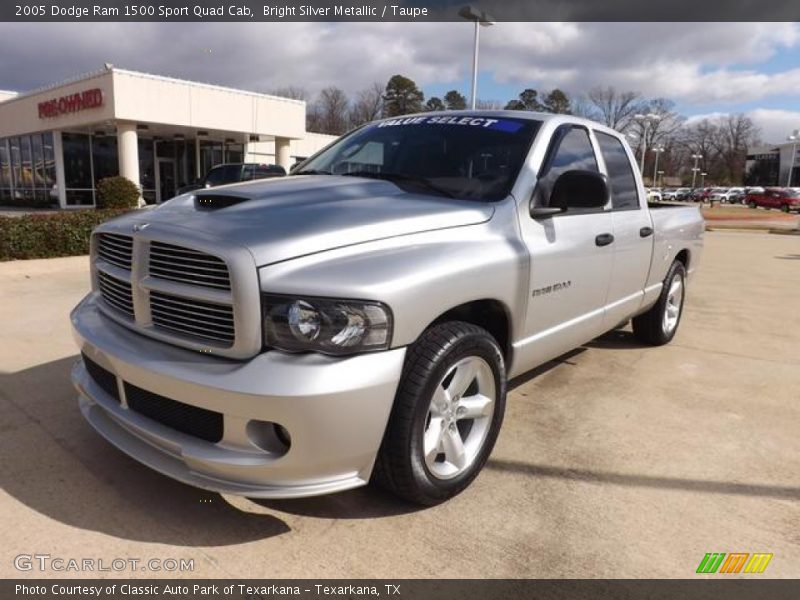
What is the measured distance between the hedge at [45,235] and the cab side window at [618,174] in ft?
24.3

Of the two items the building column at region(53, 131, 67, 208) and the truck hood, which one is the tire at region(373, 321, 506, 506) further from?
the building column at region(53, 131, 67, 208)

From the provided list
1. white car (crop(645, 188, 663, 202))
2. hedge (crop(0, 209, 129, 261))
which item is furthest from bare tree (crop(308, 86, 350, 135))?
hedge (crop(0, 209, 129, 261))

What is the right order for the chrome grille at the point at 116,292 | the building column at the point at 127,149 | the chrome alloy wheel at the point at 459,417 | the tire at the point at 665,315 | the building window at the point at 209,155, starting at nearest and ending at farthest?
the chrome alloy wheel at the point at 459,417 → the chrome grille at the point at 116,292 → the tire at the point at 665,315 → the building column at the point at 127,149 → the building window at the point at 209,155

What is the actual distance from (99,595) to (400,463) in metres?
1.23

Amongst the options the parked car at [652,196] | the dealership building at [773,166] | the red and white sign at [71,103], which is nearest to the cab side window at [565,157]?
the parked car at [652,196]

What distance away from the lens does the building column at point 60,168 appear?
2577 centimetres

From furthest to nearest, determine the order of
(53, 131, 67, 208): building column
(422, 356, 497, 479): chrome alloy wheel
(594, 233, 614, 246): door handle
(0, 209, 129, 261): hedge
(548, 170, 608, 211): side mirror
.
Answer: (53, 131, 67, 208): building column, (0, 209, 129, 261): hedge, (594, 233, 614, 246): door handle, (548, 170, 608, 211): side mirror, (422, 356, 497, 479): chrome alloy wheel

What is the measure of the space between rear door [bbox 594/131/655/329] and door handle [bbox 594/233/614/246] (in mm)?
99

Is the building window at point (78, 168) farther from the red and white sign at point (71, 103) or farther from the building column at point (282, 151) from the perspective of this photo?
the building column at point (282, 151)

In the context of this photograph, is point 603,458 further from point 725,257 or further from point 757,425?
point 725,257

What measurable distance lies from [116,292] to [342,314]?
1345 mm

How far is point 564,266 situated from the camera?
361 cm

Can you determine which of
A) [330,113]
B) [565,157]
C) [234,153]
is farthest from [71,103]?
[330,113]

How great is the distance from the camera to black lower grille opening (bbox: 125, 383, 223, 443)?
2.46m
